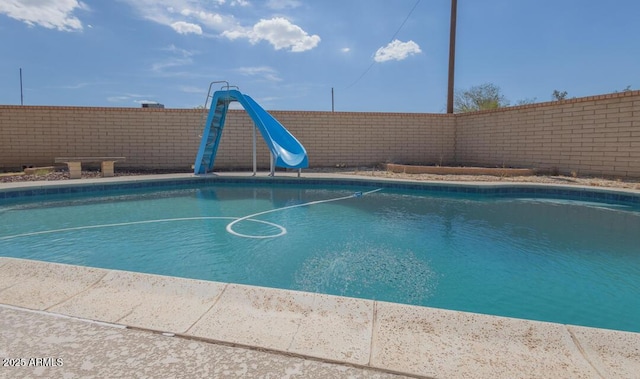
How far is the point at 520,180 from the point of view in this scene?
862 cm

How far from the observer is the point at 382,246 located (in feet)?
13.9

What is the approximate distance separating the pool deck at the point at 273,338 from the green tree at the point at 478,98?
15.9 m

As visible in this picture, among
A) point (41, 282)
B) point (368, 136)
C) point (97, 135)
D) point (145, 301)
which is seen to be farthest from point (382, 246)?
point (97, 135)

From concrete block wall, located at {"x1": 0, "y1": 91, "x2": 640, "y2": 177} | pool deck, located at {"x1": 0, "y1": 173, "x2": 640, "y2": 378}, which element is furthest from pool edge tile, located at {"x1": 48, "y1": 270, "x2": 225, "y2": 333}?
concrete block wall, located at {"x1": 0, "y1": 91, "x2": 640, "y2": 177}

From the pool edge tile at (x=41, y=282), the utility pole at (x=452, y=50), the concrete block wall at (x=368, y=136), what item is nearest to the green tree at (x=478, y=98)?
the utility pole at (x=452, y=50)

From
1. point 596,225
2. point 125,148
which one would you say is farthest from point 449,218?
point 125,148

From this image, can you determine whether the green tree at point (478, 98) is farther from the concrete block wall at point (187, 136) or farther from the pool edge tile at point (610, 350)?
the pool edge tile at point (610, 350)

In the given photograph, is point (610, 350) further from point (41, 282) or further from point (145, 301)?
point (41, 282)

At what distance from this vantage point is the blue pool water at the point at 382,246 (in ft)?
9.83

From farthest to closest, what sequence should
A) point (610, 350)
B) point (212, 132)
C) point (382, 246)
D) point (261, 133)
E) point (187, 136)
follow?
point (187, 136) → point (212, 132) → point (261, 133) → point (382, 246) → point (610, 350)

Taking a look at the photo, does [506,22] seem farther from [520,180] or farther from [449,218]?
[449,218]

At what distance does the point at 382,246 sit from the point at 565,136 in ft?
24.9

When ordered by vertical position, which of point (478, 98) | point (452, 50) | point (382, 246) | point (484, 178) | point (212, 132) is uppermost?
point (452, 50)

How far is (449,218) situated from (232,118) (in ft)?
25.7
